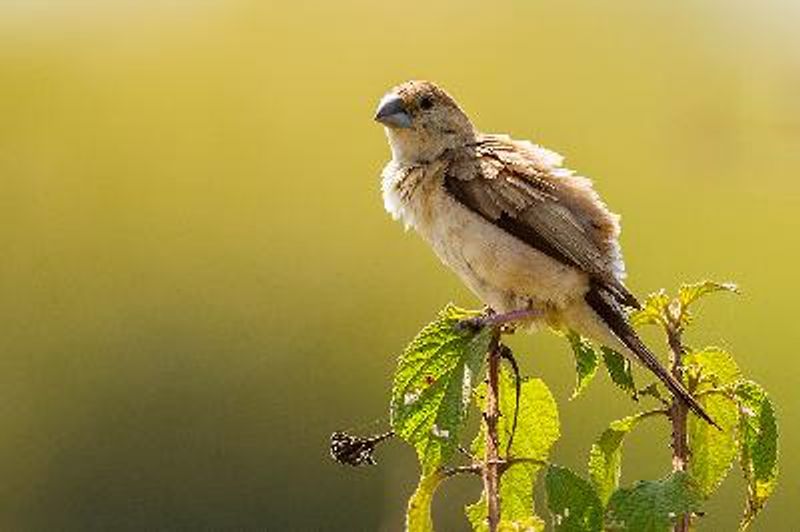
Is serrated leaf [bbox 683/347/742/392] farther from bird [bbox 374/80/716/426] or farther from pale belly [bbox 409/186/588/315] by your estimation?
pale belly [bbox 409/186/588/315]

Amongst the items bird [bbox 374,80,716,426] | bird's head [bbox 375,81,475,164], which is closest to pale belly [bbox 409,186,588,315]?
bird [bbox 374,80,716,426]

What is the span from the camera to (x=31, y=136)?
49.6 ft

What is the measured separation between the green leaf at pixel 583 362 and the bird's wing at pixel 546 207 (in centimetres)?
15

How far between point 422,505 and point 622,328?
552mm

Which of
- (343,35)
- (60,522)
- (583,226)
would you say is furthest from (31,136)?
(583,226)

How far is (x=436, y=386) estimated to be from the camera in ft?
7.50

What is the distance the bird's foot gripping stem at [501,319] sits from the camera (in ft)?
7.81

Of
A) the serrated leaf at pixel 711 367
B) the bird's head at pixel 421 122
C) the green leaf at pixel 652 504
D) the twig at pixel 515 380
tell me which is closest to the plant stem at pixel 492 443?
the twig at pixel 515 380

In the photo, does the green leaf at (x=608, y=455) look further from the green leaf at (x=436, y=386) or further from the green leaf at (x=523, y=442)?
the green leaf at (x=436, y=386)

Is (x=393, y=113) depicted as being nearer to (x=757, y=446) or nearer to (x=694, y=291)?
(x=694, y=291)

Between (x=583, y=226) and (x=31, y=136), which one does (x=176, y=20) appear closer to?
(x=31, y=136)

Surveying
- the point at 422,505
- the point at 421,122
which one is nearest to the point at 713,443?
the point at 422,505

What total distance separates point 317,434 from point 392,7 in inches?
173

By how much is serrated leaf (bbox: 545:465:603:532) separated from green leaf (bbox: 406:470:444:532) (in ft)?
0.59
